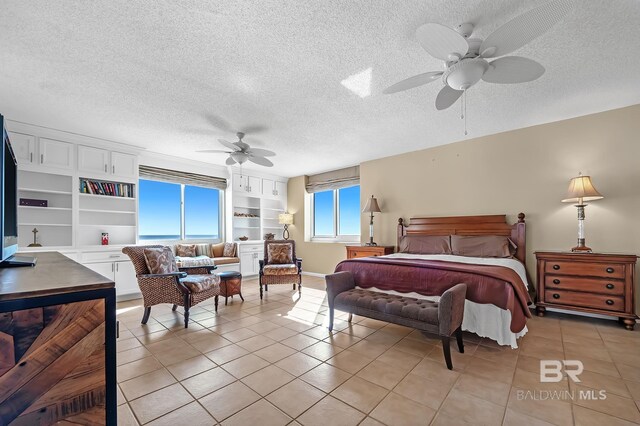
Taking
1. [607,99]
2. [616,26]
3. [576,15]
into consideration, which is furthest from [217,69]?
[607,99]

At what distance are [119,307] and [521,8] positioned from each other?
5668 mm

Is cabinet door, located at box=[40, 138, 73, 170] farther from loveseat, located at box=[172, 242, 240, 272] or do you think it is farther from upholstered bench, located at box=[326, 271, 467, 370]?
upholstered bench, located at box=[326, 271, 467, 370]

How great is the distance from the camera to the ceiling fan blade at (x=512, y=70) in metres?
1.97

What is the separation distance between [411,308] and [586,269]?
7.95 ft

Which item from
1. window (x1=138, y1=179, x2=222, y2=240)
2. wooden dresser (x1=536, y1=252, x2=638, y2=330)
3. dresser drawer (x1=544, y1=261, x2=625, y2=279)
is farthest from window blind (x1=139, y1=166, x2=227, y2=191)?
dresser drawer (x1=544, y1=261, x2=625, y2=279)

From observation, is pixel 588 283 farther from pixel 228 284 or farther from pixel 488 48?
pixel 228 284

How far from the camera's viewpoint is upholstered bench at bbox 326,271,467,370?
2.27 metres

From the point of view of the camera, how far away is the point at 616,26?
2.03m

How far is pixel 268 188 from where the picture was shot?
22.9ft

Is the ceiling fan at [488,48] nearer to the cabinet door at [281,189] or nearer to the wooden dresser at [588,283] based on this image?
the wooden dresser at [588,283]

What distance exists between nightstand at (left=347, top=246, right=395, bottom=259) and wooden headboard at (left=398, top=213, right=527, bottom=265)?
319 mm

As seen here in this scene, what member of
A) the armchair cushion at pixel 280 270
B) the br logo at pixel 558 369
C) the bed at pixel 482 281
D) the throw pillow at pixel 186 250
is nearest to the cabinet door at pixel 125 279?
the throw pillow at pixel 186 250

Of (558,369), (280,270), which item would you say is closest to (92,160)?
(280,270)

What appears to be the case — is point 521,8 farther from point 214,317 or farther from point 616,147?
point 214,317
